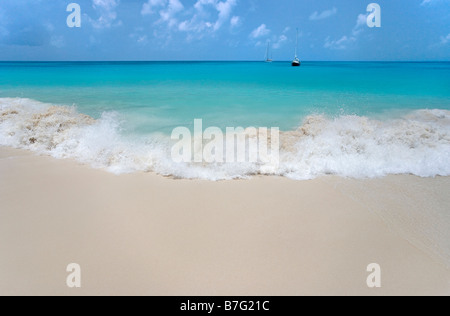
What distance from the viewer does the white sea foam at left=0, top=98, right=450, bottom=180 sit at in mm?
4480

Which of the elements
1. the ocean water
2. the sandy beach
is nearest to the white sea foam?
the ocean water

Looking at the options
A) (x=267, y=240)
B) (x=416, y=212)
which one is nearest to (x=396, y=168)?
(x=416, y=212)

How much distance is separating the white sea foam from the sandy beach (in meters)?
0.31

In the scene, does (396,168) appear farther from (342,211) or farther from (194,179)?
(194,179)

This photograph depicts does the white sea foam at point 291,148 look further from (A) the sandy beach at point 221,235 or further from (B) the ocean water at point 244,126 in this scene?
(A) the sandy beach at point 221,235

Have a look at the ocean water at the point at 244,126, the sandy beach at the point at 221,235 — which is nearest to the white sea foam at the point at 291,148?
the ocean water at the point at 244,126

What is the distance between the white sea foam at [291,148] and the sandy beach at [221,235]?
31 centimetres

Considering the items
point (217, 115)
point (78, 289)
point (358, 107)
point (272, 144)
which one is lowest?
point (78, 289)

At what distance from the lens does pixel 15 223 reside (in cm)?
312

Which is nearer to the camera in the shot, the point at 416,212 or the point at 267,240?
the point at 267,240

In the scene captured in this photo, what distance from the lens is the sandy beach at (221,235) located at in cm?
237

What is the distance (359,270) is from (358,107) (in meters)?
9.23

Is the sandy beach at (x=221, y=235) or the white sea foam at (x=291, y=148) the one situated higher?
the white sea foam at (x=291, y=148)

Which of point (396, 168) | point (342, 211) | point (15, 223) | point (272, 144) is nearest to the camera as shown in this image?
point (15, 223)
